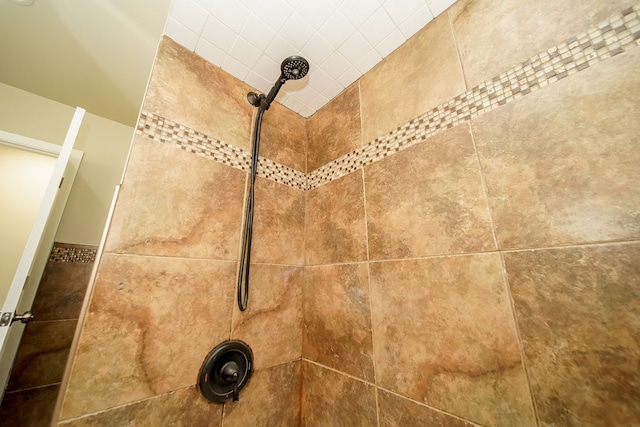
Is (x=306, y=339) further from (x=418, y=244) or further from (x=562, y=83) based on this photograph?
(x=562, y=83)

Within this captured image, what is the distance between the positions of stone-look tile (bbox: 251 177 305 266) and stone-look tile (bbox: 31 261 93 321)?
1166 mm

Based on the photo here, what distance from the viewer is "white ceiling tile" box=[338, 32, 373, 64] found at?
3.27 ft

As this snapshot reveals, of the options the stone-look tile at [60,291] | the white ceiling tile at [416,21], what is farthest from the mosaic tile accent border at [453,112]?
the stone-look tile at [60,291]

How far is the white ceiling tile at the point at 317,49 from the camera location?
1005mm

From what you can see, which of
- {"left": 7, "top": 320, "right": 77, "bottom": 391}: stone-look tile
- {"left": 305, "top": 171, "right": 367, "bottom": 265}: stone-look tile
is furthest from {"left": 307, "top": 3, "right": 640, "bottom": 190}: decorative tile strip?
{"left": 7, "top": 320, "right": 77, "bottom": 391}: stone-look tile

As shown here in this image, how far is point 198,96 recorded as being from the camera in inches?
40.5

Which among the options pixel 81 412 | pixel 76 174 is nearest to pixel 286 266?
pixel 81 412

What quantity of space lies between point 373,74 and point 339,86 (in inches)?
7.6

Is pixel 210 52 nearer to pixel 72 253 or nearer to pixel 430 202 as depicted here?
pixel 430 202

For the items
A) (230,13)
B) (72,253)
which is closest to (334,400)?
(230,13)

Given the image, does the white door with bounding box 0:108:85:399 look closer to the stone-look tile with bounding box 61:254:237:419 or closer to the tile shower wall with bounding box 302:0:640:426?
the stone-look tile with bounding box 61:254:237:419

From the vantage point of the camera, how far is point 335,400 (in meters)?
0.93

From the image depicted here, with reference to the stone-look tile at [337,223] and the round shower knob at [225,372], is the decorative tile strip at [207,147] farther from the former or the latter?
the round shower knob at [225,372]

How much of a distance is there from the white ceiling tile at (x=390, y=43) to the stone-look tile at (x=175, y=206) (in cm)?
86
